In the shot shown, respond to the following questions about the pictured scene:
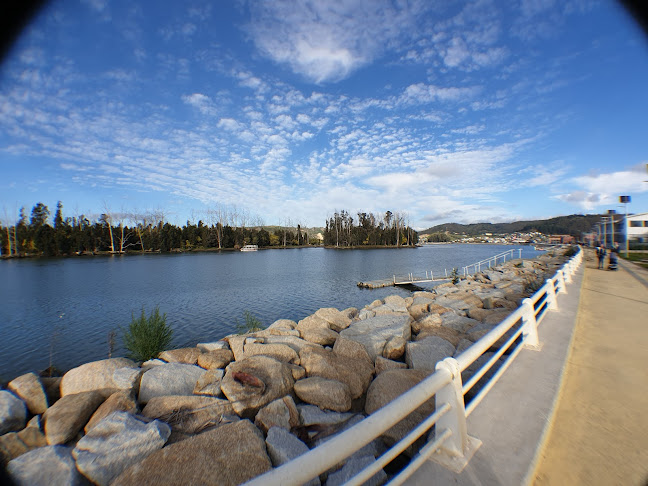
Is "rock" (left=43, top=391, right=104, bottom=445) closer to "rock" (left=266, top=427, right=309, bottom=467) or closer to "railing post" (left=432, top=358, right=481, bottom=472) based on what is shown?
"rock" (left=266, top=427, right=309, bottom=467)

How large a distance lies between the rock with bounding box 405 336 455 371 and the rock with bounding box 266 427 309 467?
2833mm

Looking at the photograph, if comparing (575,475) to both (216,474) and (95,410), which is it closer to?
(216,474)

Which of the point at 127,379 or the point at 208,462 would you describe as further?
the point at 127,379

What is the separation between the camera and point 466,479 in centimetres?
178

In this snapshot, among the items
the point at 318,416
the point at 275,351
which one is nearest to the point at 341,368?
the point at 318,416

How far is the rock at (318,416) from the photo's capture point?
3.79m

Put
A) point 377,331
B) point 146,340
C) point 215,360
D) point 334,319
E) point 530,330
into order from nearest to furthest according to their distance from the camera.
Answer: point 530,330, point 215,360, point 377,331, point 146,340, point 334,319

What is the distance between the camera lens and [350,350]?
5.97 m

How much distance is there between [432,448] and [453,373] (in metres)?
0.51

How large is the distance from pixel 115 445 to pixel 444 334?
20.5 ft

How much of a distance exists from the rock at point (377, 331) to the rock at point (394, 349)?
0.22 meters

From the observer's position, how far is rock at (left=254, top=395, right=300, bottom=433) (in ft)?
11.8

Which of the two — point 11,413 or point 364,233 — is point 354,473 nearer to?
point 11,413

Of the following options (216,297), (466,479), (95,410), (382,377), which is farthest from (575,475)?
(216,297)
